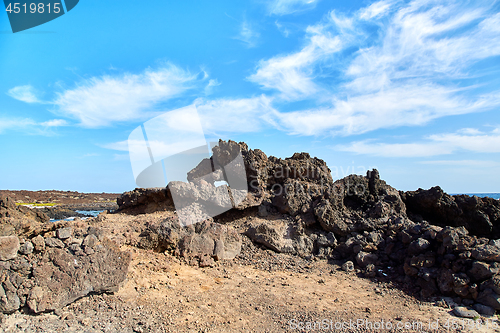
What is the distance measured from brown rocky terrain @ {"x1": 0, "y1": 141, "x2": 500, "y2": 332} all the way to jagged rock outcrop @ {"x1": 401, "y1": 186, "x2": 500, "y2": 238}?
0.03 m

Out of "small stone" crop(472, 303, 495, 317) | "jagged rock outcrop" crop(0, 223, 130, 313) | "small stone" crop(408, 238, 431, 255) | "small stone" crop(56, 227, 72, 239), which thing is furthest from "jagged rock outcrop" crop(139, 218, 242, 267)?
"small stone" crop(472, 303, 495, 317)

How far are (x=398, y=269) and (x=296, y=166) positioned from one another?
455cm

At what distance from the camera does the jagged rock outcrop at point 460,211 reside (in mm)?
9000

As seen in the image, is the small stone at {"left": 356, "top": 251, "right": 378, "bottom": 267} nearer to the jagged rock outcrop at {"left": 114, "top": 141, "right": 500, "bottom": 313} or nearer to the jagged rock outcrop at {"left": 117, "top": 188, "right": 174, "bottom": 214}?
the jagged rock outcrop at {"left": 114, "top": 141, "right": 500, "bottom": 313}

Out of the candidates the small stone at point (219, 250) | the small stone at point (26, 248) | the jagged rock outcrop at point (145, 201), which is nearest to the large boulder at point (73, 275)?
the small stone at point (26, 248)

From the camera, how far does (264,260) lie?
319 inches

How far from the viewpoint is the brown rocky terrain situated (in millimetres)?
5051

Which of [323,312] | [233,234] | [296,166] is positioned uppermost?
[296,166]

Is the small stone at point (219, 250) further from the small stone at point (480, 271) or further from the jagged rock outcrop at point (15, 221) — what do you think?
the small stone at point (480, 271)

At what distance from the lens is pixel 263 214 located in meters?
9.43

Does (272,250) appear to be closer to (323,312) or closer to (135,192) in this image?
(323,312)

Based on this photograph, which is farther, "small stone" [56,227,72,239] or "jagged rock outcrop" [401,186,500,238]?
"jagged rock outcrop" [401,186,500,238]

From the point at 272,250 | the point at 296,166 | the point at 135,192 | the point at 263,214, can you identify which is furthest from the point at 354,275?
the point at 135,192

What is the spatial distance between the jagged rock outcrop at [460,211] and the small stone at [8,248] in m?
11.1
